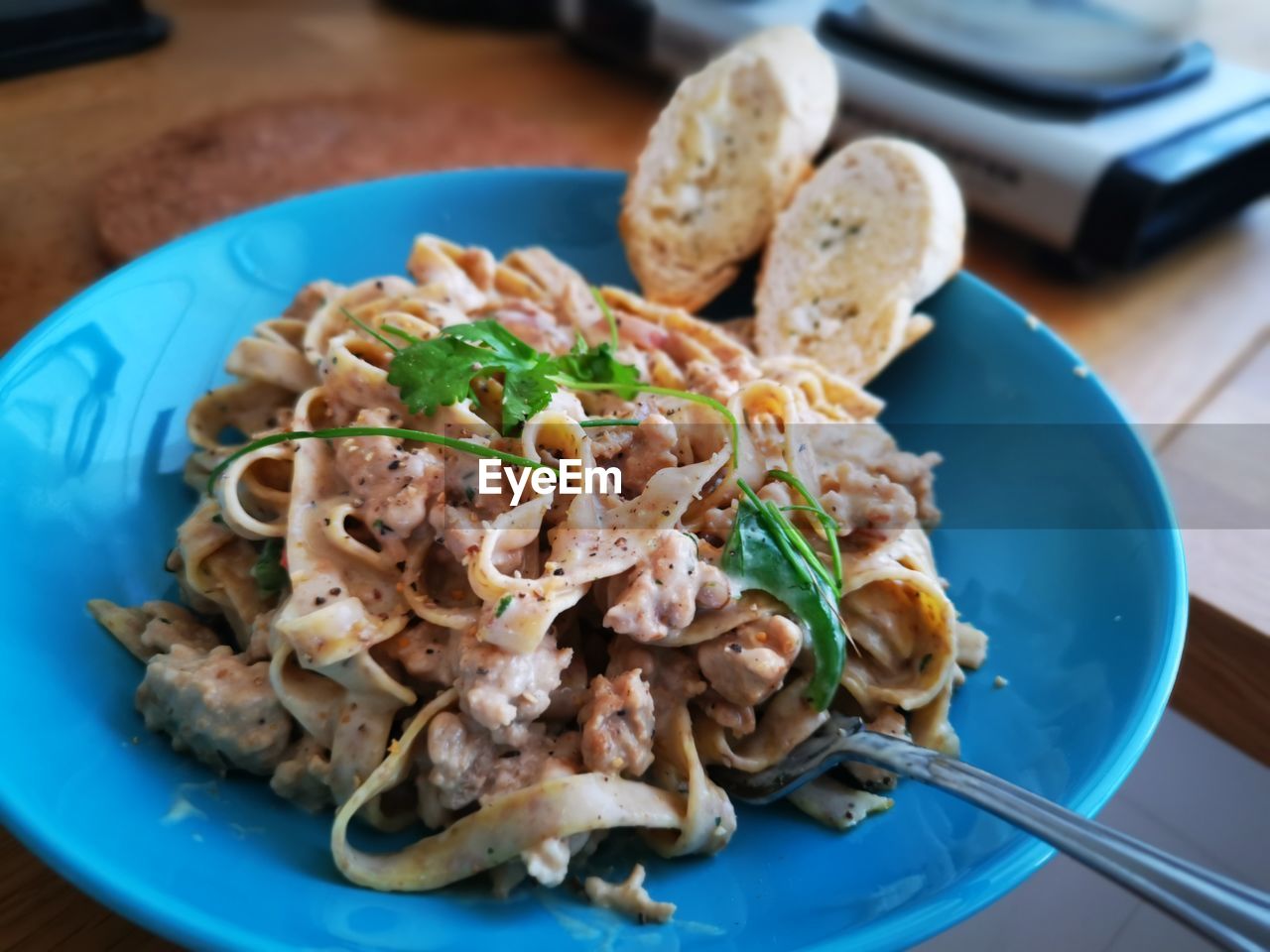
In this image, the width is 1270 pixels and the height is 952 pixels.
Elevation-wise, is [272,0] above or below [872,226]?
below

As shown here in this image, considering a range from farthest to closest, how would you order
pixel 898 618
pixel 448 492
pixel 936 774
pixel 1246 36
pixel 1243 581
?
1. pixel 1246 36
2. pixel 1243 581
3. pixel 898 618
4. pixel 448 492
5. pixel 936 774

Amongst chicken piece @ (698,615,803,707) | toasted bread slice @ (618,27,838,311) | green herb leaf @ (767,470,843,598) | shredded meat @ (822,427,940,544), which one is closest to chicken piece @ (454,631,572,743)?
chicken piece @ (698,615,803,707)

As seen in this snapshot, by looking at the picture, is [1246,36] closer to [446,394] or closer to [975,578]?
[975,578]

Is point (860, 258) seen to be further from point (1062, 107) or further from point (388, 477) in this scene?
point (388, 477)

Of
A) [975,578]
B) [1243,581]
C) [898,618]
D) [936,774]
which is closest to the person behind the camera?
[936,774]

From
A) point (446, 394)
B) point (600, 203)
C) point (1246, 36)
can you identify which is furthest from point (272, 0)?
point (1246, 36)

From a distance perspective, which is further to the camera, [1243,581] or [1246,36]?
[1246,36]

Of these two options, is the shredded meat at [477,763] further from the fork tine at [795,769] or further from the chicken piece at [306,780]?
the fork tine at [795,769]
